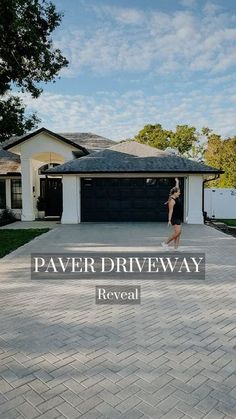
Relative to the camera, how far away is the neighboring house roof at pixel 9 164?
20.3 m

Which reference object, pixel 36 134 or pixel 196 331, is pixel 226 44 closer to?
pixel 36 134

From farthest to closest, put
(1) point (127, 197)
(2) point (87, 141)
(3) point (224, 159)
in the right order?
1. (3) point (224, 159)
2. (2) point (87, 141)
3. (1) point (127, 197)

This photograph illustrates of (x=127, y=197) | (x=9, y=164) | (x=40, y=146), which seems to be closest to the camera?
(x=127, y=197)

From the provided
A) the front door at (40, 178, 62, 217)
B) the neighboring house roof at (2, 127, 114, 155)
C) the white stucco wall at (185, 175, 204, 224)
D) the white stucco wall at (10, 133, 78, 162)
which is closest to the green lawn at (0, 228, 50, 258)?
the front door at (40, 178, 62, 217)

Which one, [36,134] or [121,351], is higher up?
[36,134]

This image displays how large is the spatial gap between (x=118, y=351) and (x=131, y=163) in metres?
15.5

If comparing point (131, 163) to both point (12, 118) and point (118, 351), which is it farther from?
point (118, 351)

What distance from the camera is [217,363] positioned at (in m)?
3.38

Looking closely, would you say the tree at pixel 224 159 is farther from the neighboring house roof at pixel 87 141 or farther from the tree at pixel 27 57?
the tree at pixel 27 57

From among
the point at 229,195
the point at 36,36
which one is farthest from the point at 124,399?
the point at 229,195

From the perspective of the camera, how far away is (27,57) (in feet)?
47.0

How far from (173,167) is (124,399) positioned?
15.9 meters

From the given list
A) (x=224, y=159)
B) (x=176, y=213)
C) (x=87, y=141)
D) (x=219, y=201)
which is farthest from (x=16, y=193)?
(x=224, y=159)

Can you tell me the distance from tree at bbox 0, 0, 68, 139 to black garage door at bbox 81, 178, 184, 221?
16.8 ft
